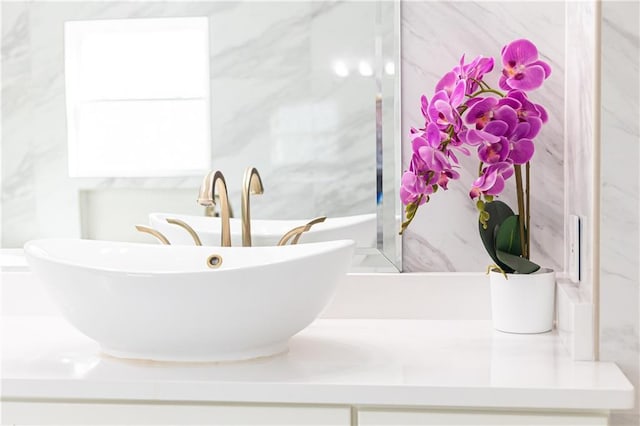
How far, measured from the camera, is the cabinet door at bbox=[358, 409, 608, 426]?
1172 millimetres

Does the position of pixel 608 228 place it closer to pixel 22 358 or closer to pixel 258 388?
pixel 258 388

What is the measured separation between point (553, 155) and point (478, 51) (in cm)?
27

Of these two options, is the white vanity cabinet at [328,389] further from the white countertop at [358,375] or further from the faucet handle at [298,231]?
the faucet handle at [298,231]

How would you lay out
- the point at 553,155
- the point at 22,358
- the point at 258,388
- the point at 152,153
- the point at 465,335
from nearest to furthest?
the point at 258,388 < the point at 22,358 < the point at 465,335 < the point at 553,155 < the point at 152,153

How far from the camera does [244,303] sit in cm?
126

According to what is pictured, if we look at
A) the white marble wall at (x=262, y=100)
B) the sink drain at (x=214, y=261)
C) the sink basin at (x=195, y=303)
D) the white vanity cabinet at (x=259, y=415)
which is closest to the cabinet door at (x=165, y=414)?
the white vanity cabinet at (x=259, y=415)

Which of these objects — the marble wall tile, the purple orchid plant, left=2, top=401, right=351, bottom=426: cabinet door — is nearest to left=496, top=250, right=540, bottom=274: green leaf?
the purple orchid plant

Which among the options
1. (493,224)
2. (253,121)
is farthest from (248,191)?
(493,224)

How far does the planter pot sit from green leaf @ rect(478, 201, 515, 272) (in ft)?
0.13

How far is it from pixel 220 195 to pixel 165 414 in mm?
525

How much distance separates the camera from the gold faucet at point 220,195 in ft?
5.22

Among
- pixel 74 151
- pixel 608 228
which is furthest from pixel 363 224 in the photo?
pixel 74 151

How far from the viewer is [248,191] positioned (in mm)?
1661

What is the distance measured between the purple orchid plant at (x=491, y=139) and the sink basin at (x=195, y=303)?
9.8 inches
